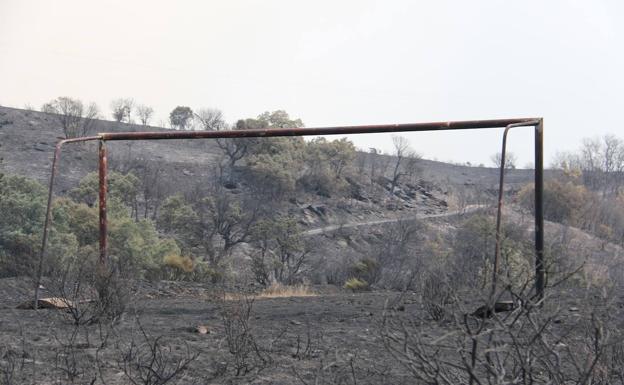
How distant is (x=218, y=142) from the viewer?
217 ft

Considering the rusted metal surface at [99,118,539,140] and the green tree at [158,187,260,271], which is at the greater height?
the rusted metal surface at [99,118,539,140]

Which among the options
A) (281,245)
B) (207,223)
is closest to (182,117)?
(207,223)

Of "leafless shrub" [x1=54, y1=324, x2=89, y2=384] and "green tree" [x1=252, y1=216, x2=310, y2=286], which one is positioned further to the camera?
"green tree" [x1=252, y1=216, x2=310, y2=286]

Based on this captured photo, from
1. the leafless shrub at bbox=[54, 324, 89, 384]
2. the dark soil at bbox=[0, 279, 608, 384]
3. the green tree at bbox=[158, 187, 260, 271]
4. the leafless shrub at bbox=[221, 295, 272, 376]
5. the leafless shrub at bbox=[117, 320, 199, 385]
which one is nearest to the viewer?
the leafless shrub at bbox=[117, 320, 199, 385]

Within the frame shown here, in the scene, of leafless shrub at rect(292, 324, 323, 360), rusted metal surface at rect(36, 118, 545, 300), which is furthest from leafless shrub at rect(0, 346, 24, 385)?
rusted metal surface at rect(36, 118, 545, 300)

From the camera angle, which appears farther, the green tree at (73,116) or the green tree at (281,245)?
the green tree at (73,116)

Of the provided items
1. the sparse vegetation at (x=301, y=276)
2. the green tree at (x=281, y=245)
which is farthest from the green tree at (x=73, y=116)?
the green tree at (x=281, y=245)

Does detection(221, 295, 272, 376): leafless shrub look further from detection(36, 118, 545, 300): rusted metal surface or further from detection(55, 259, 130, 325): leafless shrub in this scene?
detection(36, 118, 545, 300): rusted metal surface

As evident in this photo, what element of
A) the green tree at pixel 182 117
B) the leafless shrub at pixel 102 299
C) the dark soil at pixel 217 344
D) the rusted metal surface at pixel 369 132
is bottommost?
the dark soil at pixel 217 344

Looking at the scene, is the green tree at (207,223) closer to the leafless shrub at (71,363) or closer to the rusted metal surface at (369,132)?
the rusted metal surface at (369,132)

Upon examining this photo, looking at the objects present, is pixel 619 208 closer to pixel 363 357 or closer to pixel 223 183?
pixel 223 183

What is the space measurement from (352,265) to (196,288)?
33.7 feet

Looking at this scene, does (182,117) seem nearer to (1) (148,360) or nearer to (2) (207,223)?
(2) (207,223)

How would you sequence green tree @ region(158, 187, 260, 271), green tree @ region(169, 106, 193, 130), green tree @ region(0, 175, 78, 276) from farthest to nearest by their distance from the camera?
green tree @ region(169, 106, 193, 130)
green tree @ region(158, 187, 260, 271)
green tree @ region(0, 175, 78, 276)
